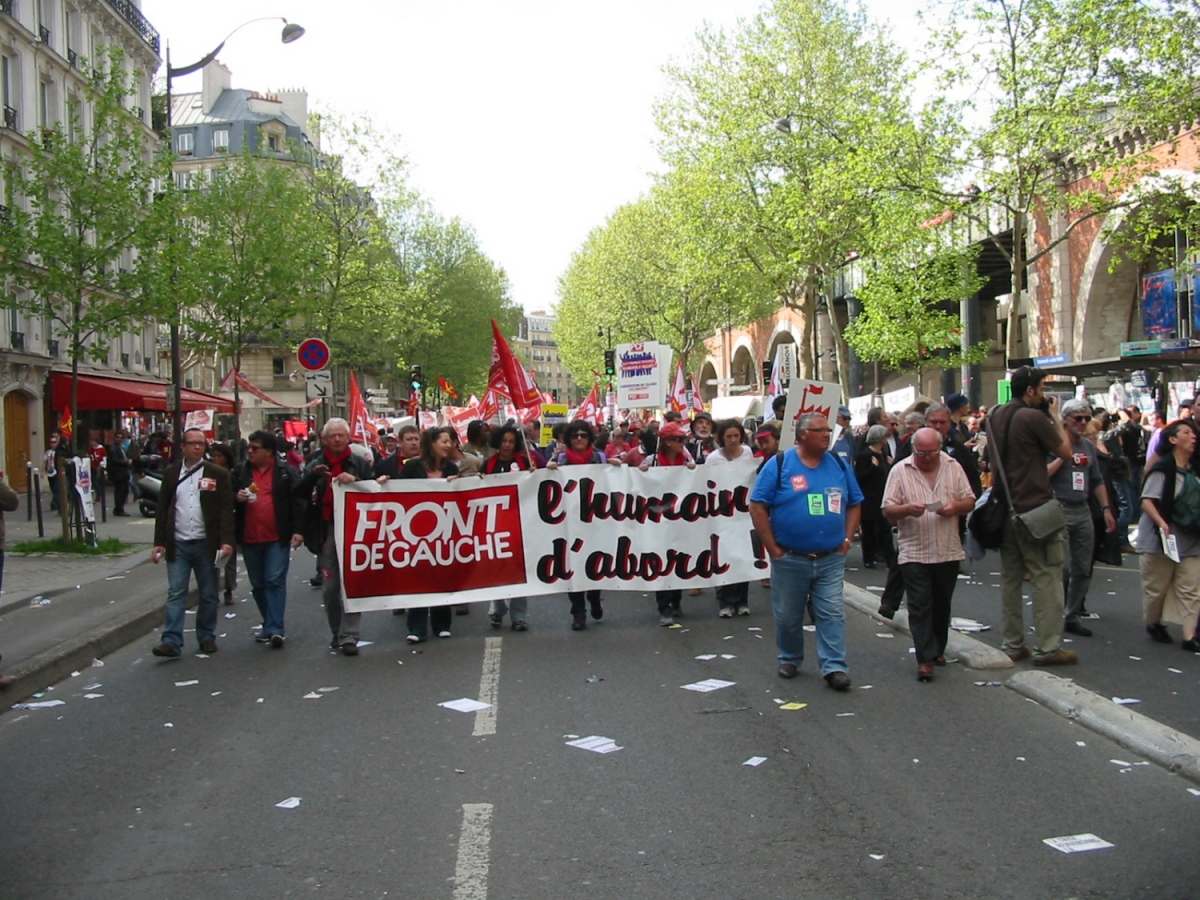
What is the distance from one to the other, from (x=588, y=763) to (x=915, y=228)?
2394 cm

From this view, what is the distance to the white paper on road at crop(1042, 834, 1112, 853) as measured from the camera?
4840 mm

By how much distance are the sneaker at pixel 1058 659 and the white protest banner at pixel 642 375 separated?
624 inches

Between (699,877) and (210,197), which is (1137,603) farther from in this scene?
(210,197)

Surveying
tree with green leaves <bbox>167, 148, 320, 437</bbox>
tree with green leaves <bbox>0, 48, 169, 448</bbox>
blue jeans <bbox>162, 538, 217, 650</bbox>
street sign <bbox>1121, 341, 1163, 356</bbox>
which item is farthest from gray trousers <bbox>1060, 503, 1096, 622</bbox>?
tree with green leaves <bbox>167, 148, 320, 437</bbox>

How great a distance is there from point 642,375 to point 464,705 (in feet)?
55.3

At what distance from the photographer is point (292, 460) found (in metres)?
21.3

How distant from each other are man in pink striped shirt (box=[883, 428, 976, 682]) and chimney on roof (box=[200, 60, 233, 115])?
75.6 m

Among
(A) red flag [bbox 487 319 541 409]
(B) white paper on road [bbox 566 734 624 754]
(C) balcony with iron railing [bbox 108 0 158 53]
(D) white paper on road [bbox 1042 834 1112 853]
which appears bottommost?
(D) white paper on road [bbox 1042 834 1112 853]

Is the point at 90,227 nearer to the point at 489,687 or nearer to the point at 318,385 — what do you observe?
the point at 318,385

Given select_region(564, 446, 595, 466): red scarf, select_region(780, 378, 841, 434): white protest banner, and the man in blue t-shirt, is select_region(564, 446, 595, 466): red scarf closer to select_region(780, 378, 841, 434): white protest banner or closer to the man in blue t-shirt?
select_region(780, 378, 841, 434): white protest banner

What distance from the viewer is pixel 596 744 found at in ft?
21.5

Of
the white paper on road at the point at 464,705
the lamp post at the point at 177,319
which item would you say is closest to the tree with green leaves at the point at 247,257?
the lamp post at the point at 177,319

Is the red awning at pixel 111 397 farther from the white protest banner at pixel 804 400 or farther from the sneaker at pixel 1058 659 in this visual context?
the sneaker at pixel 1058 659

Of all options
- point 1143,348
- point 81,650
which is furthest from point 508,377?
point 1143,348
